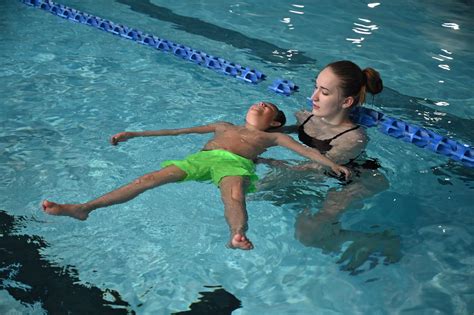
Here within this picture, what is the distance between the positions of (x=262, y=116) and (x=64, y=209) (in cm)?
159

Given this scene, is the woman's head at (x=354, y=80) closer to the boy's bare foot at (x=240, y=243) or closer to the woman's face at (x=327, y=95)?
the woman's face at (x=327, y=95)

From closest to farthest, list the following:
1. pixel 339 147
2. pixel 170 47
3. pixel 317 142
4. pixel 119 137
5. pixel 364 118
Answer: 1. pixel 119 137
2. pixel 339 147
3. pixel 317 142
4. pixel 364 118
5. pixel 170 47

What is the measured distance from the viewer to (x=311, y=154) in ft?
11.4

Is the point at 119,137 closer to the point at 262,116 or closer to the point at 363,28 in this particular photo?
the point at 262,116

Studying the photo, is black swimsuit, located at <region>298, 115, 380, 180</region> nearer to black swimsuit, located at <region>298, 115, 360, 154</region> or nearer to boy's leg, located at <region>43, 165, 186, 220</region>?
black swimsuit, located at <region>298, 115, 360, 154</region>

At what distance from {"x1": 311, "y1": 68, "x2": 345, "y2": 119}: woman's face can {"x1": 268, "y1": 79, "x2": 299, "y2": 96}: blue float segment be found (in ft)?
5.41

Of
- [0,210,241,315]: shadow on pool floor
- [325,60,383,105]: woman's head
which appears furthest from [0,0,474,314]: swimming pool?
[325,60,383,105]: woman's head

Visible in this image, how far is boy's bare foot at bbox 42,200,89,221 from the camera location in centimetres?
280

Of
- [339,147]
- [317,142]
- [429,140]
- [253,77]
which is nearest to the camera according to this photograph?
[339,147]

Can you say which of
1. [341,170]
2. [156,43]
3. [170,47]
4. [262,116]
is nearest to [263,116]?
[262,116]

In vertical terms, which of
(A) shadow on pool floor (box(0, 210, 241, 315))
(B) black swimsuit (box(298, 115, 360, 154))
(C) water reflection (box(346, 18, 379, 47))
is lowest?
(A) shadow on pool floor (box(0, 210, 241, 315))

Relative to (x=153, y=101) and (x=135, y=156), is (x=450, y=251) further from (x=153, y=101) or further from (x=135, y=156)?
(x=153, y=101)

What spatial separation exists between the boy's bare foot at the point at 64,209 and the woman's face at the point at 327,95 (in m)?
1.73

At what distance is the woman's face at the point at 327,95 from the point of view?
368cm
